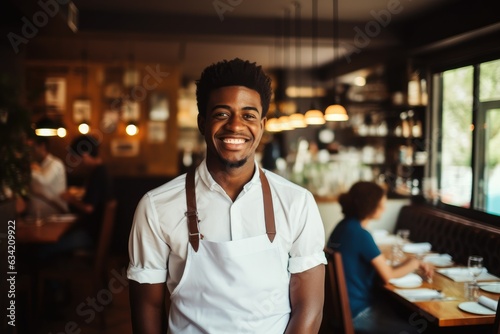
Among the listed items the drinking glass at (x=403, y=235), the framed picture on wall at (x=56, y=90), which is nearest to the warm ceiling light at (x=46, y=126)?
the framed picture on wall at (x=56, y=90)

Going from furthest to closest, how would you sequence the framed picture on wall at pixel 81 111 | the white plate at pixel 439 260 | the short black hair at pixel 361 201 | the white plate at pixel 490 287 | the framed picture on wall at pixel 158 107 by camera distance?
1. the framed picture on wall at pixel 158 107
2. the framed picture on wall at pixel 81 111
3. the white plate at pixel 439 260
4. the short black hair at pixel 361 201
5. the white plate at pixel 490 287

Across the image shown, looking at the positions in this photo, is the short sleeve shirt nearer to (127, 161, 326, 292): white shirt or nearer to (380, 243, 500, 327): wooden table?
(380, 243, 500, 327): wooden table

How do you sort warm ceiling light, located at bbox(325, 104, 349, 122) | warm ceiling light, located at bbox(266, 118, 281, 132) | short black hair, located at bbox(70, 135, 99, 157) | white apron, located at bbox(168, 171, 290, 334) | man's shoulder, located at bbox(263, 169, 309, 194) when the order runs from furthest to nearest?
1. warm ceiling light, located at bbox(266, 118, 281, 132)
2. short black hair, located at bbox(70, 135, 99, 157)
3. warm ceiling light, located at bbox(325, 104, 349, 122)
4. man's shoulder, located at bbox(263, 169, 309, 194)
5. white apron, located at bbox(168, 171, 290, 334)

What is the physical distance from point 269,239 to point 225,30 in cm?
491

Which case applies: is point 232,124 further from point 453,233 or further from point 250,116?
point 453,233

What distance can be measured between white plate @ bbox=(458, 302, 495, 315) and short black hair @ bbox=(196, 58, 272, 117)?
5.95ft

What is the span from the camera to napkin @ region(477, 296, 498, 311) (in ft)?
8.68

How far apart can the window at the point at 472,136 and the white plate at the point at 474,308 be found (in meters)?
2.29

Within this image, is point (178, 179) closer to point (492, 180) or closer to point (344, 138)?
point (492, 180)

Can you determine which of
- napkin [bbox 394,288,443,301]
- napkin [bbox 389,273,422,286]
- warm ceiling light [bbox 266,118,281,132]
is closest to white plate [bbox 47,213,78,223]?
warm ceiling light [bbox 266,118,281,132]

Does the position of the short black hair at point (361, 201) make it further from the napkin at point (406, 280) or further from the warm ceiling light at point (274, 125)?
the warm ceiling light at point (274, 125)

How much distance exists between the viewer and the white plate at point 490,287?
301cm

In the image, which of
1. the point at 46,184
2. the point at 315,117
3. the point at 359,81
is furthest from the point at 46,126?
the point at 359,81

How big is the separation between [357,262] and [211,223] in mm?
1853
